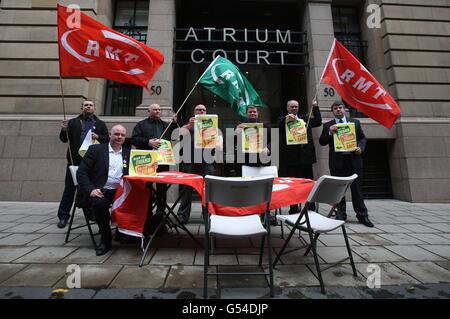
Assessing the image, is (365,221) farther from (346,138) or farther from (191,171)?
(191,171)

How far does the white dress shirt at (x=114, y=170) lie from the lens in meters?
3.58

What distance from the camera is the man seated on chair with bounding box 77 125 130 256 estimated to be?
321cm

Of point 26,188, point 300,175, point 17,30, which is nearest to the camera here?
point 300,175

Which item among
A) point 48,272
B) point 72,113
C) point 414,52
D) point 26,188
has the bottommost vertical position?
point 48,272

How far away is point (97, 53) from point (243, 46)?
6.90m

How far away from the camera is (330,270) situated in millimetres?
2795

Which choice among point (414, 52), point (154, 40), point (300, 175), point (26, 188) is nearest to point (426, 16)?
point (414, 52)

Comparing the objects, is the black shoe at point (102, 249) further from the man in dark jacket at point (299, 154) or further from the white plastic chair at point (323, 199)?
the man in dark jacket at point (299, 154)

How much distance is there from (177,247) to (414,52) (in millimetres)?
9809

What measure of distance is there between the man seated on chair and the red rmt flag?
1.32 meters

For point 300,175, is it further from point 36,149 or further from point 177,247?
point 36,149

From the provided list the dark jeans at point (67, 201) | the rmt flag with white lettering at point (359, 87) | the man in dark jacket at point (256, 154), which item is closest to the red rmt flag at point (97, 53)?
the man in dark jacket at point (256, 154)

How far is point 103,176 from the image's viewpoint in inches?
137

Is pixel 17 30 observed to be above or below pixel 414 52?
above
